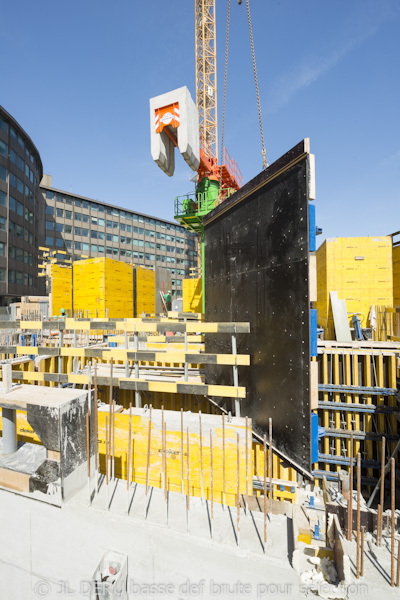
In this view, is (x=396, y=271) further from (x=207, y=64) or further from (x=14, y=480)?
(x=207, y=64)

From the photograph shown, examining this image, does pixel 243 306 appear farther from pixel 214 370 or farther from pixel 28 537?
pixel 28 537

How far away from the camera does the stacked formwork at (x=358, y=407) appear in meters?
7.79

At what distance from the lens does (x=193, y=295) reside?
21000mm

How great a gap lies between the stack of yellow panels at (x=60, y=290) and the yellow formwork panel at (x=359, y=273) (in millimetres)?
17833

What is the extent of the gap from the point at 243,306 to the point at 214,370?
1.99 m

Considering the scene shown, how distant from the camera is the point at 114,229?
68625 mm

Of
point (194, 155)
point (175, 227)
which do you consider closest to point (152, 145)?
point (194, 155)

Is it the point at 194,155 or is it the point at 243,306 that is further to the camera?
the point at 194,155

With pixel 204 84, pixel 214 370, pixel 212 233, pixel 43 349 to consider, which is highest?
pixel 204 84

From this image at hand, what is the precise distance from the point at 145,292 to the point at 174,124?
1808 centimetres

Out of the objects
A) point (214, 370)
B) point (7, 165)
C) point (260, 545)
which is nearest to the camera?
point (260, 545)

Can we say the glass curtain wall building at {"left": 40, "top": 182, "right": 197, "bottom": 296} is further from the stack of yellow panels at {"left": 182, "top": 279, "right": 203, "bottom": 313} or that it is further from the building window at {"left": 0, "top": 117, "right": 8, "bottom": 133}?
the stack of yellow panels at {"left": 182, "top": 279, "right": 203, "bottom": 313}

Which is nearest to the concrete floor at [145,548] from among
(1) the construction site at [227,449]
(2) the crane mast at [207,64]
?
(1) the construction site at [227,449]

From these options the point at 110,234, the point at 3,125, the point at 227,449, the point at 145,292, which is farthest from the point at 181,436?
the point at 110,234
